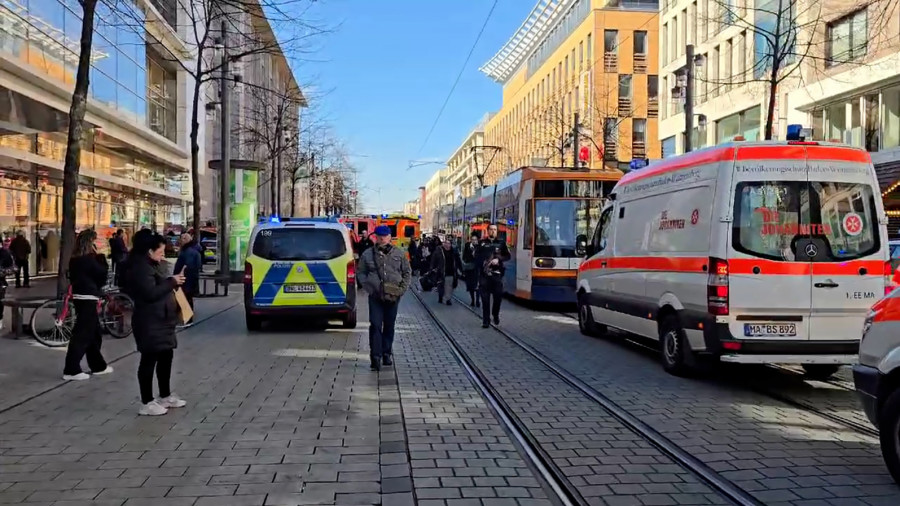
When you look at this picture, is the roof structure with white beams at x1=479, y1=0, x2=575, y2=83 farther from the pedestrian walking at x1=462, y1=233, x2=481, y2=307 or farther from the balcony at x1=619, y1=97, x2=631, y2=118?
the pedestrian walking at x1=462, y1=233, x2=481, y2=307

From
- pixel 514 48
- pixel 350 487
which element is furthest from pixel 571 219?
pixel 514 48

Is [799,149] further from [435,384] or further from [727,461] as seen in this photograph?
[435,384]

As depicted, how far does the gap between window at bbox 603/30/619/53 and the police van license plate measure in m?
48.3

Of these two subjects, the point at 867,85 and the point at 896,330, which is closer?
the point at 896,330

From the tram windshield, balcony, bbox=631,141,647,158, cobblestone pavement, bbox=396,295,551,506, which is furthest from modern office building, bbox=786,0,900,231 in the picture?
balcony, bbox=631,141,647,158

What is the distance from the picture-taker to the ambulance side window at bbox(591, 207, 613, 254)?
11.6 metres

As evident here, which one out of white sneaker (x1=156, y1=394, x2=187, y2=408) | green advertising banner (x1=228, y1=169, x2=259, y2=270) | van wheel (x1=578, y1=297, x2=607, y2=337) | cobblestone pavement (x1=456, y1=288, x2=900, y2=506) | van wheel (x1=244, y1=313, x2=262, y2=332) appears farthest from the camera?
green advertising banner (x1=228, y1=169, x2=259, y2=270)

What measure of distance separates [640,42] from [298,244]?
46521mm

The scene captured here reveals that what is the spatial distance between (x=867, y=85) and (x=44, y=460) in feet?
83.9

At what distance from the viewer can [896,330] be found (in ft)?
16.3

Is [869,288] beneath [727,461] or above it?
above

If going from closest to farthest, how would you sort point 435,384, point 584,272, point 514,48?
point 435,384, point 584,272, point 514,48

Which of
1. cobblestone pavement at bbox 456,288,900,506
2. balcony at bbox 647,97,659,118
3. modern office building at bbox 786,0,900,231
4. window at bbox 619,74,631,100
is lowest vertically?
cobblestone pavement at bbox 456,288,900,506

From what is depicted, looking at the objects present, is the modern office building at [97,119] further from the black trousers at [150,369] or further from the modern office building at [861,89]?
the modern office building at [861,89]
